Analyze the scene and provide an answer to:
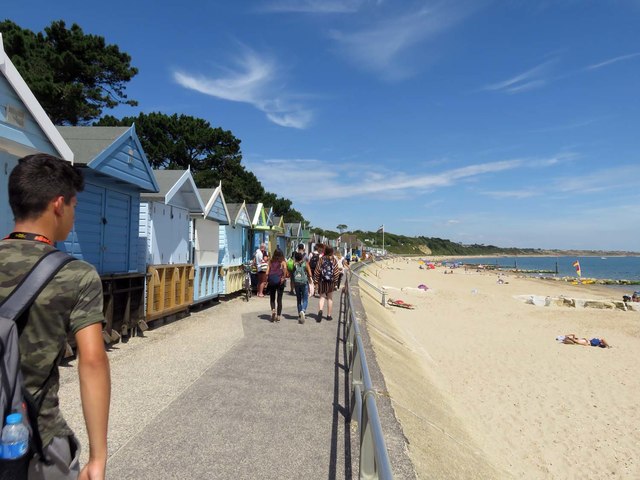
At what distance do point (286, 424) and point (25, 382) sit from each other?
343 cm

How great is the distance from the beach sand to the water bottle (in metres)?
3.48

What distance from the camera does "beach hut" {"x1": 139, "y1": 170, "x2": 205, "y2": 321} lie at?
9.09 meters

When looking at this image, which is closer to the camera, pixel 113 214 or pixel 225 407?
pixel 225 407

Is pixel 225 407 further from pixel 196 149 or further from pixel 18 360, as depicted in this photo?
pixel 196 149

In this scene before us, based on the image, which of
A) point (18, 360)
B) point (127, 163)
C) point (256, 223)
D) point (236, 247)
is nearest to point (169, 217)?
point (127, 163)

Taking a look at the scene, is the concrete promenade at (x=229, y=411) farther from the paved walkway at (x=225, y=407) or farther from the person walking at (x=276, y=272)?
the person walking at (x=276, y=272)

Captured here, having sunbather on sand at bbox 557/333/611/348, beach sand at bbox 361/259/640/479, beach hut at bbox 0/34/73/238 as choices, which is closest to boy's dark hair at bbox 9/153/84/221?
beach sand at bbox 361/259/640/479

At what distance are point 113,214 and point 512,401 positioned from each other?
8.65m

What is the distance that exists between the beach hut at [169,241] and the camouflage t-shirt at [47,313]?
7431 millimetres

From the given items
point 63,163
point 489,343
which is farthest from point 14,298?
point 489,343

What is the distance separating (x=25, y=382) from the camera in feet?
5.07

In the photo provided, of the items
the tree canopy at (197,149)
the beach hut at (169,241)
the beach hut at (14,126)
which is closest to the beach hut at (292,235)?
the tree canopy at (197,149)

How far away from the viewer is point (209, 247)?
41.5 ft

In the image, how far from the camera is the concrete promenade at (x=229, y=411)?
374cm
